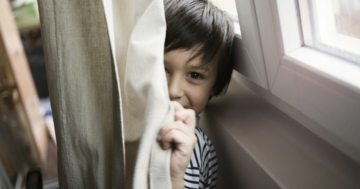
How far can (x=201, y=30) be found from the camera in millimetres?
738

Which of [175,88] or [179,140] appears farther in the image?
[175,88]

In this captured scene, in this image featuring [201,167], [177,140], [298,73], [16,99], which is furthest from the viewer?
[16,99]

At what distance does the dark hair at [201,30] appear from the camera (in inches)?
28.5

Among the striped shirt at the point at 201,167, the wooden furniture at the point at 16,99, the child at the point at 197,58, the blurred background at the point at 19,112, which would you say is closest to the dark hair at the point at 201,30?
the child at the point at 197,58

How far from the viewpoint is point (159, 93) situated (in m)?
0.44

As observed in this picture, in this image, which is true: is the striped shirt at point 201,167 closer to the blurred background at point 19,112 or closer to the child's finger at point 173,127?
the child's finger at point 173,127

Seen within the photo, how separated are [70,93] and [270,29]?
14.3 inches

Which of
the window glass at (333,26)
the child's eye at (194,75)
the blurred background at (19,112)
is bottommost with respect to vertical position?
the blurred background at (19,112)

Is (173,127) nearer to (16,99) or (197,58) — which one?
(197,58)

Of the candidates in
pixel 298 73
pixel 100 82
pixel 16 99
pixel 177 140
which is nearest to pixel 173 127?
pixel 177 140

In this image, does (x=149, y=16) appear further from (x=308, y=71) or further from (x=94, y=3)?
(x=308, y=71)

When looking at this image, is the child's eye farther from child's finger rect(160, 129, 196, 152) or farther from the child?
child's finger rect(160, 129, 196, 152)

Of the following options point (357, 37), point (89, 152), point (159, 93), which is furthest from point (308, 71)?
point (89, 152)

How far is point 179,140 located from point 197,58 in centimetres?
30
